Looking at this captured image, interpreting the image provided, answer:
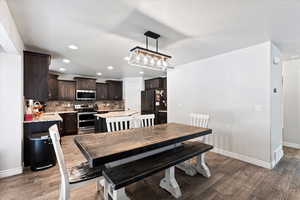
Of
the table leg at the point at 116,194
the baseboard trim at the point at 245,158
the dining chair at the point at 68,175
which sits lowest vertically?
the baseboard trim at the point at 245,158

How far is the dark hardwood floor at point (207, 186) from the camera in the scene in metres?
1.87

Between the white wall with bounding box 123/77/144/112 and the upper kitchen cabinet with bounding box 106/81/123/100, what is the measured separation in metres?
0.27

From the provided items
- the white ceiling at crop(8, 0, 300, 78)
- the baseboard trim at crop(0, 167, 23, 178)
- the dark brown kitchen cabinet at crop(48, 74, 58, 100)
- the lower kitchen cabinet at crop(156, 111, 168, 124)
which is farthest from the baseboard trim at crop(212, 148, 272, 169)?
the dark brown kitchen cabinet at crop(48, 74, 58, 100)

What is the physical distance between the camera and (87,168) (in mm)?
1655

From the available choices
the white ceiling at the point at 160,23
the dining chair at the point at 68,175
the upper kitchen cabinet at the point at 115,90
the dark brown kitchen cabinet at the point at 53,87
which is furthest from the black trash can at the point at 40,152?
the upper kitchen cabinet at the point at 115,90

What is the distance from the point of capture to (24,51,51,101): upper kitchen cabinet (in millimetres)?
2713

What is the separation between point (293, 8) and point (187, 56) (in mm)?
2005

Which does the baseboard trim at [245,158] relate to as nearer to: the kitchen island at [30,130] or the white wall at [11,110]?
the kitchen island at [30,130]

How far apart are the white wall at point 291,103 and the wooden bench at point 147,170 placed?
312 cm

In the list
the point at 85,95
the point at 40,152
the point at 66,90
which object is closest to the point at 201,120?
the point at 40,152

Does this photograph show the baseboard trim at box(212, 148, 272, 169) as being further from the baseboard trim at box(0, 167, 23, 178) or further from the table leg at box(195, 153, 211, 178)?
the baseboard trim at box(0, 167, 23, 178)

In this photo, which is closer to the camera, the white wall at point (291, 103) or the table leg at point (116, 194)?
the table leg at point (116, 194)

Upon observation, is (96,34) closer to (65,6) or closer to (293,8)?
(65,6)

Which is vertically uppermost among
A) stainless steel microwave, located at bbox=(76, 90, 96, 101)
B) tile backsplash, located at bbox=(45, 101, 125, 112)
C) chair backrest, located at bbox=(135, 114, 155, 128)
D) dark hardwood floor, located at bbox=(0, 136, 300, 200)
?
stainless steel microwave, located at bbox=(76, 90, 96, 101)
